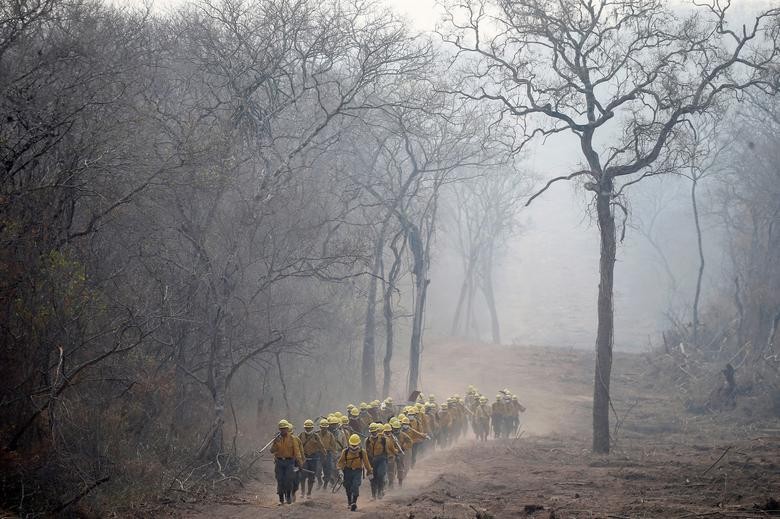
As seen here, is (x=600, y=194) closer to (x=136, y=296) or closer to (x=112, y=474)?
(x=136, y=296)

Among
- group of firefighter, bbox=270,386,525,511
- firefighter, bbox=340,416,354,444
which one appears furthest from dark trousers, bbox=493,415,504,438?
firefighter, bbox=340,416,354,444

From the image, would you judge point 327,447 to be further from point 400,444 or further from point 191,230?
point 191,230

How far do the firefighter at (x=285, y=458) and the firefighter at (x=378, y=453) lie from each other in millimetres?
1676

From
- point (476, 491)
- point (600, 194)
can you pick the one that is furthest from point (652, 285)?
point (476, 491)

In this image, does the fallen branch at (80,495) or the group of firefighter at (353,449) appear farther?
the group of firefighter at (353,449)

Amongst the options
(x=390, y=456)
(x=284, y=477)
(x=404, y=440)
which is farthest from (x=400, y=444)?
(x=284, y=477)

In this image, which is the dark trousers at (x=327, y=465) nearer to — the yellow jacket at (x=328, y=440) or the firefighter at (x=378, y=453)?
the yellow jacket at (x=328, y=440)

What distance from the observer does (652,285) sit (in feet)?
274

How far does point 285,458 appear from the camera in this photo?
50.8 ft

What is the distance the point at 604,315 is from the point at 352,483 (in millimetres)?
9093

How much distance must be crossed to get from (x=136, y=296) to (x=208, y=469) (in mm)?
4525

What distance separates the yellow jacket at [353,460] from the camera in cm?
1541

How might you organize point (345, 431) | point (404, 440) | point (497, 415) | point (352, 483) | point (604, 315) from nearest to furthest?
point (352, 483) → point (404, 440) → point (345, 431) → point (604, 315) → point (497, 415)

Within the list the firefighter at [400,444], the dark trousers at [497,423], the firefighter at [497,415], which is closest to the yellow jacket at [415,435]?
the firefighter at [400,444]
